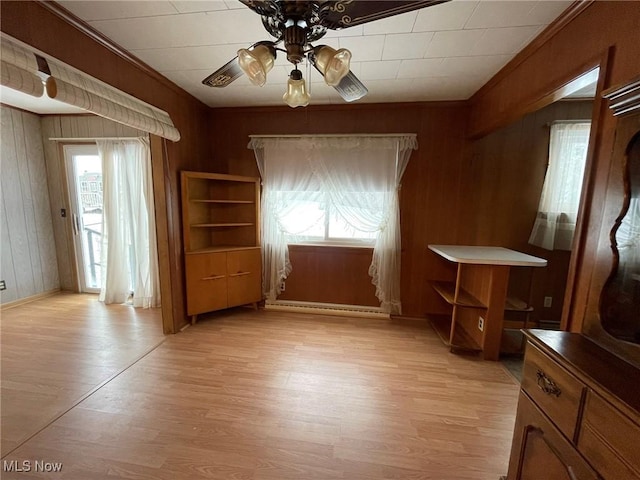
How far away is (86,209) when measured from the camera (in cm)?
378

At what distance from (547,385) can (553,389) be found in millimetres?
30

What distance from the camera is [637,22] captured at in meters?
1.11

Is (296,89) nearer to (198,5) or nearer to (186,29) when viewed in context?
(198,5)

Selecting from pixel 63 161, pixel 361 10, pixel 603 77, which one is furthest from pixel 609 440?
pixel 63 161

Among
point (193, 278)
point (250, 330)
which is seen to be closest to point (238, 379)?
point (250, 330)

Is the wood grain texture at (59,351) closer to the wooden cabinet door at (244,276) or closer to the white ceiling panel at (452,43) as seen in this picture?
the wooden cabinet door at (244,276)

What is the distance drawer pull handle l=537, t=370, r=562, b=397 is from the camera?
0.91 m

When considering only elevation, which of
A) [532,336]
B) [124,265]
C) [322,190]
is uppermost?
[322,190]

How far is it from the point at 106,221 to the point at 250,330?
2422 millimetres

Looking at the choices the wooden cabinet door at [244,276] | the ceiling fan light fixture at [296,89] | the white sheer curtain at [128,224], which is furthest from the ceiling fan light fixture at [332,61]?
the white sheer curtain at [128,224]

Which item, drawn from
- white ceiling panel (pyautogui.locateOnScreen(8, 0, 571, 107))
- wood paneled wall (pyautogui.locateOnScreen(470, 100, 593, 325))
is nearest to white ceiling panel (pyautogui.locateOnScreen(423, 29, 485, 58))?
white ceiling panel (pyautogui.locateOnScreen(8, 0, 571, 107))

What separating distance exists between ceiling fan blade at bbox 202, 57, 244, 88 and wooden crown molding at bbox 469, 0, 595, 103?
178cm

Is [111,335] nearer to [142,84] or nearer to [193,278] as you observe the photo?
[193,278]

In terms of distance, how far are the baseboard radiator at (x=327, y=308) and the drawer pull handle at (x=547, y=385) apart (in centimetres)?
222
